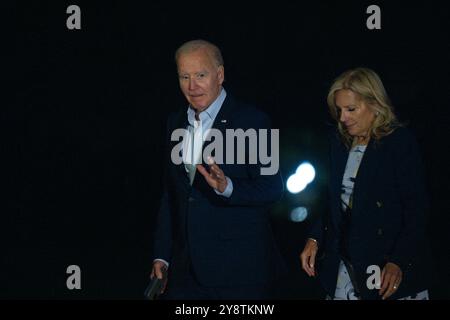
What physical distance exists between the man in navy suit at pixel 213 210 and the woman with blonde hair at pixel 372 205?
1.08ft

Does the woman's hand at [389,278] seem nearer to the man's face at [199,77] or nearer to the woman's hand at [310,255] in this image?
the woman's hand at [310,255]

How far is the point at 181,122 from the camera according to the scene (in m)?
3.60

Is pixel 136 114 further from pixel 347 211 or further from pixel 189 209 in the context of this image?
pixel 347 211

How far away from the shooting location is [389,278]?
3.26 meters

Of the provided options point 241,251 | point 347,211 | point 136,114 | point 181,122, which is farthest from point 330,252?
point 136,114

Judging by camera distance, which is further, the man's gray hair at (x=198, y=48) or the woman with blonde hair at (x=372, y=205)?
the man's gray hair at (x=198, y=48)

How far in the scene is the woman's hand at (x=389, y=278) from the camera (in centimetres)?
326

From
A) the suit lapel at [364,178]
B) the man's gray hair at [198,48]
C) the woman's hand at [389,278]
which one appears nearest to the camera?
the woman's hand at [389,278]

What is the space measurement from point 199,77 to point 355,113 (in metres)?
0.80

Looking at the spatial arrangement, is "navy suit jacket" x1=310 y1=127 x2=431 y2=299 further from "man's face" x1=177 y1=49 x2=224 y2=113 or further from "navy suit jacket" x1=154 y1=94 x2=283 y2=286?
"man's face" x1=177 y1=49 x2=224 y2=113

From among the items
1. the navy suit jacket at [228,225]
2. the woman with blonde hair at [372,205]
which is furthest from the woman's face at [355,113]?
the navy suit jacket at [228,225]

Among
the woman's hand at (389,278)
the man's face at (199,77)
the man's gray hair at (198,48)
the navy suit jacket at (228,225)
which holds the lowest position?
the woman's hand at (389,278)

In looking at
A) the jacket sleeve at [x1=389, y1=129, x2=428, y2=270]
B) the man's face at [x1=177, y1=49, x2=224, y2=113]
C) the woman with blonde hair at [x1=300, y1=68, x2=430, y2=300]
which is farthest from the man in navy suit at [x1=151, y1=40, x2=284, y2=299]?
the jacket sleeve at [x1=389, y1=129, x2=428, y2=270]

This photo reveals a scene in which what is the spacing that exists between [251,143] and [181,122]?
0.44 meters
